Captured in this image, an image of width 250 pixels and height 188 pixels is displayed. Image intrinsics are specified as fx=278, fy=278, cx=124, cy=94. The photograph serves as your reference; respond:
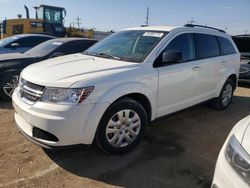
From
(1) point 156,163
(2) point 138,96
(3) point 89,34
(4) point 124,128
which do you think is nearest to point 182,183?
(1) point 156,163

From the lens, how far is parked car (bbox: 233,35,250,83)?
8422 mm

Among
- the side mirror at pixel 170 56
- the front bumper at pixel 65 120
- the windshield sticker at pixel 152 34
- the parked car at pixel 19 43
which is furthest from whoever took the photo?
the parked car at pixel 19 43

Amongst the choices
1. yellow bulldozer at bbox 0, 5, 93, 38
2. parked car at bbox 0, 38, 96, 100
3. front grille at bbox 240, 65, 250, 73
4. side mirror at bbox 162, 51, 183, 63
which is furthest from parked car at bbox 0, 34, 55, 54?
yellow bulldozer at bbox 0, 5, 93, 38

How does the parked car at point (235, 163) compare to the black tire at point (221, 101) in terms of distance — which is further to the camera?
the black tire at point (221, 101)

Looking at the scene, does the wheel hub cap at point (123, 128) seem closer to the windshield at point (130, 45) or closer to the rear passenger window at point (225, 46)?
the windshield at point (130, 45)

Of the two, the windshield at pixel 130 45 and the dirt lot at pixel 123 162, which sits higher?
the windshield at pixel 130 45

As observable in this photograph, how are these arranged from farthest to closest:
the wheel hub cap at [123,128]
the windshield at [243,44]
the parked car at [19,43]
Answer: the parked car at [19,43] → the windshield at [243,44] → the wheel hub cap at [123,128]

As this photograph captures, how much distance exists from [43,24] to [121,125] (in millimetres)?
15078

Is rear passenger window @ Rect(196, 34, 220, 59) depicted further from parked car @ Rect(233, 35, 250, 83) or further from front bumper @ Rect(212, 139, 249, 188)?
parked car @ Rect(233, 35, 250, 83)

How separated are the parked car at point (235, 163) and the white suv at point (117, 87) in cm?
152

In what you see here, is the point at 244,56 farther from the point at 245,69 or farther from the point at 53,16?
the point at 53,16

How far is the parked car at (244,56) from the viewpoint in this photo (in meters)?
8.42

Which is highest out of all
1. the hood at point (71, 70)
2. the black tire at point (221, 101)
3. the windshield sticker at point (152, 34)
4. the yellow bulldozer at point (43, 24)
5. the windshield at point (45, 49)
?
the yellow bulldozer at point (43, 24)

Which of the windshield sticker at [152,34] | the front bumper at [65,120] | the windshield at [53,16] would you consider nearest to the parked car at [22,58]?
the front bumper at [65,120]
